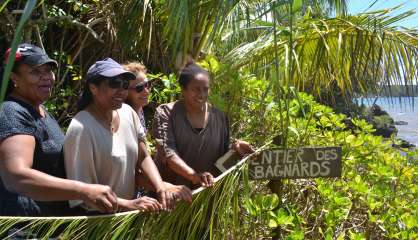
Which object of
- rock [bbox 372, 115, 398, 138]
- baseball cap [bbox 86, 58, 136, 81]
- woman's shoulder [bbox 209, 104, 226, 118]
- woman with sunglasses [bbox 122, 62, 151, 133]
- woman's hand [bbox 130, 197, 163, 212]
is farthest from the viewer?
rock [bbox 372, 115, 398, 138]

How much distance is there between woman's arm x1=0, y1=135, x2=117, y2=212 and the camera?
6.05ft

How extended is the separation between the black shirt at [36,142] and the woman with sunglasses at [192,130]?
0.61 metres

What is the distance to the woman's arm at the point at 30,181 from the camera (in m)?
1.84

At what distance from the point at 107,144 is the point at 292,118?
4.87 ft

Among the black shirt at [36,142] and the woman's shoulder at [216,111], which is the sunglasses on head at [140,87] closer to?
the woman's shoulder at [216,111]

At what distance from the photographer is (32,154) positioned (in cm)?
191

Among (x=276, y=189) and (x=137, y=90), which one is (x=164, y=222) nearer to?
(x=276, y=189)

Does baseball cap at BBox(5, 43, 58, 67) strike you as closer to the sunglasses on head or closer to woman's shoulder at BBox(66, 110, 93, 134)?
woman's shoulder at BBox(66, 110, 93, 134)

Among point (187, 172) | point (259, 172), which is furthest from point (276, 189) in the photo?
point (187, 172)

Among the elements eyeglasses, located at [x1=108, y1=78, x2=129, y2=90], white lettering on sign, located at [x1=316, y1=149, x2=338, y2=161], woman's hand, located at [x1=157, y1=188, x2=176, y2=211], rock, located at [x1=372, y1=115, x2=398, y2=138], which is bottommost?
rock, located at [x1=372, y1=115, x2=398, y2=138]

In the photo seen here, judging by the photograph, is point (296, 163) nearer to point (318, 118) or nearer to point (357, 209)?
point (357, 209)

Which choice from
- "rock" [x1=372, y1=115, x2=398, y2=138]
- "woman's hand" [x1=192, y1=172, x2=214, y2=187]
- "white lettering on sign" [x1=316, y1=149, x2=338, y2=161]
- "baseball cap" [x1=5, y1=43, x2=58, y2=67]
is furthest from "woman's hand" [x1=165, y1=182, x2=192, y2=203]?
"rock" [x1=372, y1=115, x2=398, y2=138]

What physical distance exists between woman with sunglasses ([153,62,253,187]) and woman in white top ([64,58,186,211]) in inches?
12.0

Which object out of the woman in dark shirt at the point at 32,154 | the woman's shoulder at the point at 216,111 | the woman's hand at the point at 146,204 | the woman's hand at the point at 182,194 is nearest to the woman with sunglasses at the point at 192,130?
the woman's shoulder at the point at 216,111
